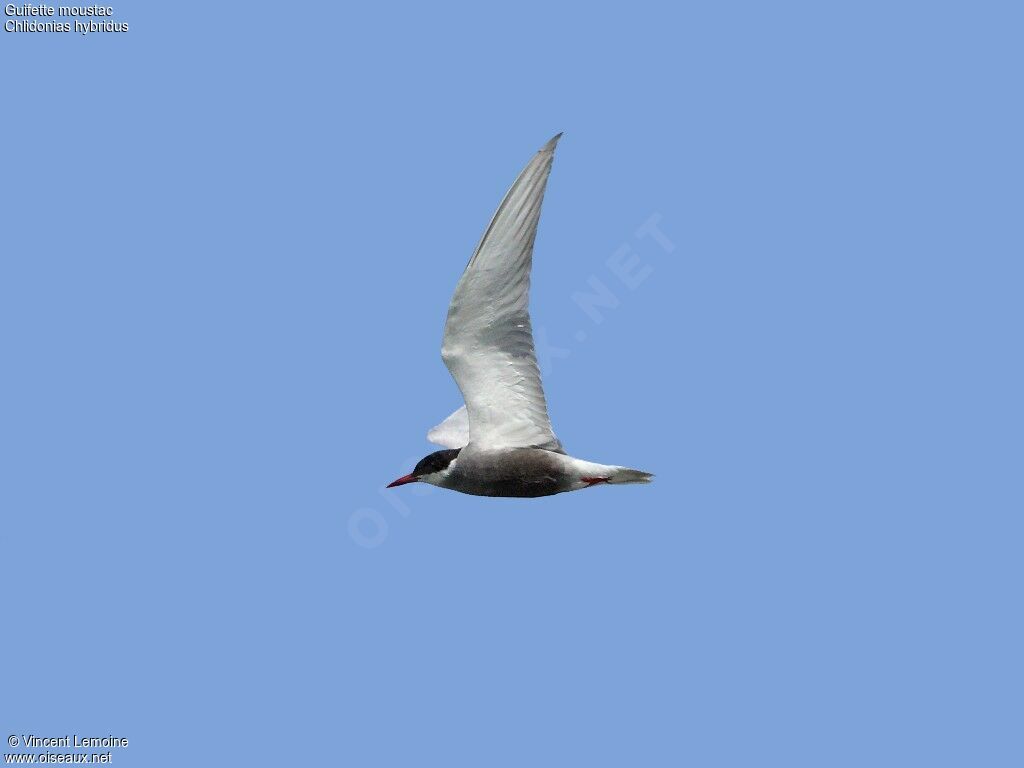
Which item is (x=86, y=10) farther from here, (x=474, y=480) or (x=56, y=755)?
(x=56, y=755)

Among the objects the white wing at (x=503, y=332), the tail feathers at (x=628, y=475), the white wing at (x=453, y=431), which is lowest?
the tail feathers at (x=628, y=475)

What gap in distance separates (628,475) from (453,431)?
6.38 feet

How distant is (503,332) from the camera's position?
11648 mm

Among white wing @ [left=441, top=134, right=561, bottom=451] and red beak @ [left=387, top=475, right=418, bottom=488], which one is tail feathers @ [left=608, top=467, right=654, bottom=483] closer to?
white wing @ [left=441, top=134, right=561, bottom=451]

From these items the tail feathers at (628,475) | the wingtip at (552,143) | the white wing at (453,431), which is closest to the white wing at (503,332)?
the wingtip at (552,143)

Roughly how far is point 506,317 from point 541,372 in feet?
1.88

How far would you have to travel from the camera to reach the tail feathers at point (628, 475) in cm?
1191

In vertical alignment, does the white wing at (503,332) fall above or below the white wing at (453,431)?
above

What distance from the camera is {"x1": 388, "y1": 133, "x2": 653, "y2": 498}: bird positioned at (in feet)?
37.5

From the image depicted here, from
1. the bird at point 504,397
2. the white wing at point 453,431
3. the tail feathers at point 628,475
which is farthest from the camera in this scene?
the white wing at point 453,431

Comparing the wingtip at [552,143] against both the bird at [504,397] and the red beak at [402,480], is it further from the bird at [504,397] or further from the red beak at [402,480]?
the red beak at [402,480]

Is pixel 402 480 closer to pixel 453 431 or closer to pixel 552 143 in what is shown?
pixel 453 431

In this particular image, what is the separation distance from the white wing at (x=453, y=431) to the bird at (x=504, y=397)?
91 cm

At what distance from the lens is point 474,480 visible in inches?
471
